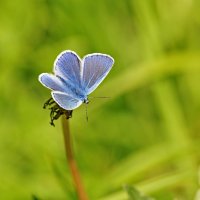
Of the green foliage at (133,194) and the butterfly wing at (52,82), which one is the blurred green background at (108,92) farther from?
the butterfly wing at (52,82)

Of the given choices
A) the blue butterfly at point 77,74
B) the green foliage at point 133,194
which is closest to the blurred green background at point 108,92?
the green foliage at point 133,194

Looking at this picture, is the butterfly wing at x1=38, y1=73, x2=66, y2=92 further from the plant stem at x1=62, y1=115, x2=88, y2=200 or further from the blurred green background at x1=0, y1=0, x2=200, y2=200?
the blurred green background at x1=0, y1=0, x2=200, y2=200

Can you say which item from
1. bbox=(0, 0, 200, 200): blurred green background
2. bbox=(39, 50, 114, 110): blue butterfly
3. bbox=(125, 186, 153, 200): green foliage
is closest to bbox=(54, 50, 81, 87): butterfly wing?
bbox=(39, 50, 114, 110): blue butterfly

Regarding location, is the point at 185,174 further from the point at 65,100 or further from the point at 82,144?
the point at 65,100

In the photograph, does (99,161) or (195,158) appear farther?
(99,161)

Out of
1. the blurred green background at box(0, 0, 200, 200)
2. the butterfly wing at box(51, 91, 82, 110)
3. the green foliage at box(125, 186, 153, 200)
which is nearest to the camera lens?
the butterfly wing at box(51, 91, 82, 110)

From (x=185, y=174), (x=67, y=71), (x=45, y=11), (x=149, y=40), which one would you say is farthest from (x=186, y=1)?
(x=67, y=71)

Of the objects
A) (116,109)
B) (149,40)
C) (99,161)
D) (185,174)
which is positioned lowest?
(185,174)
